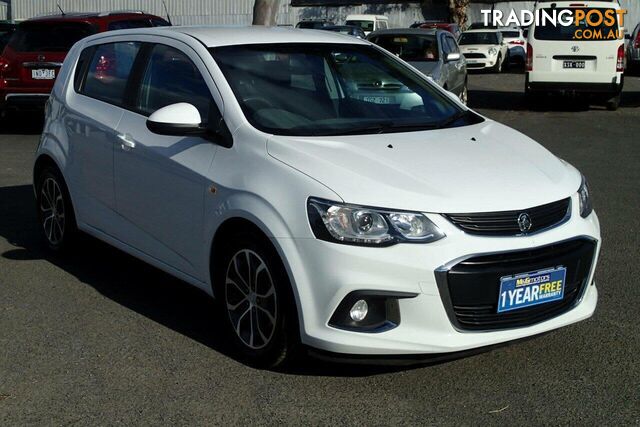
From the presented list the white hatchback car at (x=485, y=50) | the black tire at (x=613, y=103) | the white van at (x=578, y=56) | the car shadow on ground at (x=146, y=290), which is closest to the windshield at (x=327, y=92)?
the car shadow on ground at (x=146, y=290)

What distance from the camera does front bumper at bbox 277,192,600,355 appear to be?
4.28 m

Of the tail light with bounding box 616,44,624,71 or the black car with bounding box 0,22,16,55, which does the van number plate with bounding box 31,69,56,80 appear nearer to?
the black car with bounding box 0,22,16,55

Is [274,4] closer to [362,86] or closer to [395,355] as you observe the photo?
[362,86]

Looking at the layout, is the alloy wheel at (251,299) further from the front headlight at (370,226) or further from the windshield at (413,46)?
the windshield at (413,46)

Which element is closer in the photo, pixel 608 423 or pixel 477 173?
pixel 608 423

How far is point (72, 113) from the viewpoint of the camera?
667 centimetres

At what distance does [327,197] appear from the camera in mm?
4410

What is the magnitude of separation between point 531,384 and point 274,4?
1630 cm

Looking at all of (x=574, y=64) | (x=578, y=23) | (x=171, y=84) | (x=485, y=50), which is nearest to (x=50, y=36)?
(x=574, y=64)

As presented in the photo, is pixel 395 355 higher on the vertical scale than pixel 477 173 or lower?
lower

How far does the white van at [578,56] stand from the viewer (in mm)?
17938

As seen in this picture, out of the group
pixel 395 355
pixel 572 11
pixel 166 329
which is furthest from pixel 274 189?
pixel 572 11

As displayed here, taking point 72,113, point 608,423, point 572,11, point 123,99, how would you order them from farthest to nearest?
point 572,11
point 72,113
point 123,99
point 608,423

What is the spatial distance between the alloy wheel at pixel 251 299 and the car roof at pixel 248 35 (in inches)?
56.8
